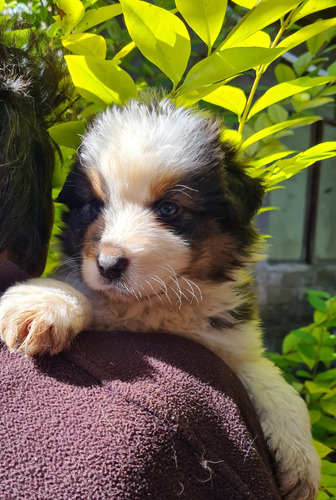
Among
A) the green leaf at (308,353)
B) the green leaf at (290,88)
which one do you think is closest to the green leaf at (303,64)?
the green leaf at (290,88)

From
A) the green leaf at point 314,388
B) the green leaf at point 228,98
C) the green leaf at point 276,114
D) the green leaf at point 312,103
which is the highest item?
the green leaf at point 312,103

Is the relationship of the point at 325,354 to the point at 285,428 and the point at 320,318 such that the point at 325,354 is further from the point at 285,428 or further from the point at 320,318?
the point at 285,428

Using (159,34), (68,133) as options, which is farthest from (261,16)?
(68,133)

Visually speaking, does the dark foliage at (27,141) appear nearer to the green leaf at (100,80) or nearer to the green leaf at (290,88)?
the green leaf at (100,80)

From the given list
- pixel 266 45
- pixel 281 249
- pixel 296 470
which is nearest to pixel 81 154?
pixel 266 45

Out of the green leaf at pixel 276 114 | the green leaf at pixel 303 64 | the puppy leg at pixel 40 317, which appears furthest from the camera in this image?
the green leaf at pixel 303 64

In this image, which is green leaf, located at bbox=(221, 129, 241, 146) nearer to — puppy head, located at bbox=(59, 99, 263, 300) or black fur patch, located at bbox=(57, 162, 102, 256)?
puppy head, located at bbox=(59, 99, 263, 300)
